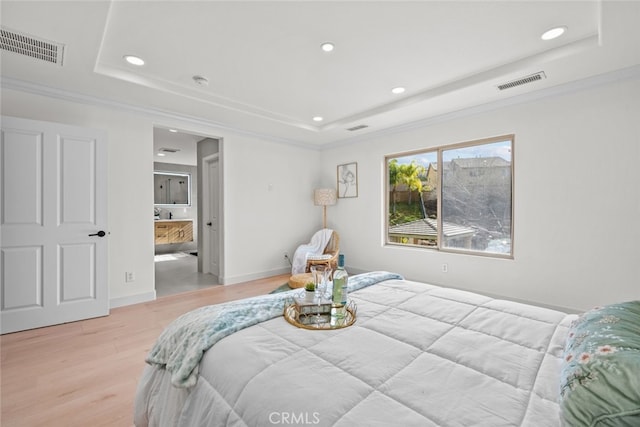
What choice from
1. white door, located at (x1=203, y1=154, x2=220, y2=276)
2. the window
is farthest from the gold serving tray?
white door, located at (x1=203, y1=154, x2=220, y2=276)

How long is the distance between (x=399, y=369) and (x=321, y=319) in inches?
20.4

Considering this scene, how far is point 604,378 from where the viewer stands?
2.40ft

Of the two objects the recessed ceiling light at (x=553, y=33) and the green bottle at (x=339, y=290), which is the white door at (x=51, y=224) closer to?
the green bottle at (x=339, y=290)

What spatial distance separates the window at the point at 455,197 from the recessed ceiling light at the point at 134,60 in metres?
3.65

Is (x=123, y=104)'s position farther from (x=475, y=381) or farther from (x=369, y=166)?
(x=475, y=381)

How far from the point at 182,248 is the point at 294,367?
28.0 feet

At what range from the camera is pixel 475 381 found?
951 mm

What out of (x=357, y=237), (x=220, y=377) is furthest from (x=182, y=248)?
(x=220, y=377)

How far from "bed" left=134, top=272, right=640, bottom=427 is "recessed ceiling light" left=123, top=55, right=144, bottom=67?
2493 mm

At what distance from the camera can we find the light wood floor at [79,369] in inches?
68.7

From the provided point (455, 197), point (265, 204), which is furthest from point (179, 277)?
point (455, 197)

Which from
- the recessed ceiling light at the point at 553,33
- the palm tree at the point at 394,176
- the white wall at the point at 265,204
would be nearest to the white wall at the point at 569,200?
the palm tree at the point at 394,176

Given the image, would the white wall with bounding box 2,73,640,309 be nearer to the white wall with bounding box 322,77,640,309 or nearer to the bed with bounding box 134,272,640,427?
the white wall with bounding box 322,77,640,309

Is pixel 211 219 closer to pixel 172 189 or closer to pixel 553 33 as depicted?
pixel 172 189
